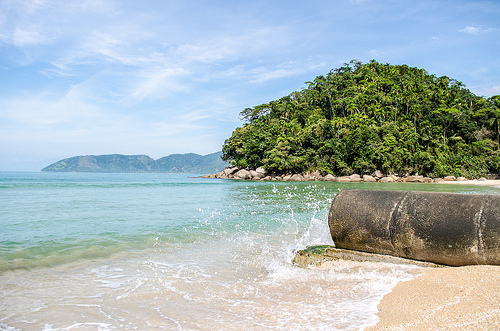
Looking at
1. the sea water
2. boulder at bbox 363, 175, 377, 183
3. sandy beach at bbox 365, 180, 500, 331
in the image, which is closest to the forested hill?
boulder at bbox 363, 175, 377, 183

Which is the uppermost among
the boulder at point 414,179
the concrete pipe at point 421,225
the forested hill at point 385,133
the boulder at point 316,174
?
the forested hill at point 385,133

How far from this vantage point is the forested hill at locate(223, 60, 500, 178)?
57.2m

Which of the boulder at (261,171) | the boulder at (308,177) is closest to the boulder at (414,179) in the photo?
the boulder at (308,177)

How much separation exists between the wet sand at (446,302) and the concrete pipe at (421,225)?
0.27m

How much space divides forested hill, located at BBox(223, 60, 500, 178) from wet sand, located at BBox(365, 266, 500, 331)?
5547 cm

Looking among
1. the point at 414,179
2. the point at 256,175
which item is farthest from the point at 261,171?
the point at 414,179

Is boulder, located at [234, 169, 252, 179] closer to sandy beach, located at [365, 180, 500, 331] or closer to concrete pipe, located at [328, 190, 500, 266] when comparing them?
concrete pipe, located at [328, 190, 500, 266]

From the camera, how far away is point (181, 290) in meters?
5.10

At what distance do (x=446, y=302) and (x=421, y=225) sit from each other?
1534mm

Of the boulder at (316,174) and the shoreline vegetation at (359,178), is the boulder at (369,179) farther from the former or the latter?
the boulder at (316,174)

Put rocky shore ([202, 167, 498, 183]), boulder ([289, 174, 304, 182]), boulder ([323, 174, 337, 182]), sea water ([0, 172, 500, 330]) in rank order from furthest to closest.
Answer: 1. boulder ([289, 174, 304, 182])
2. boulder ([323, 174, 337, 182])
3. rocky shore ([202, 167, 498, 183])
4. sea water ([0, 172, 500, 330])

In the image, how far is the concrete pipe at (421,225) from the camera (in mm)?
4676

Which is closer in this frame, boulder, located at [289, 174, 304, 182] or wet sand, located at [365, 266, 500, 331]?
wet sand, located at [365, 266, 500, 331]

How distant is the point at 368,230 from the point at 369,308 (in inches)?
69.7
